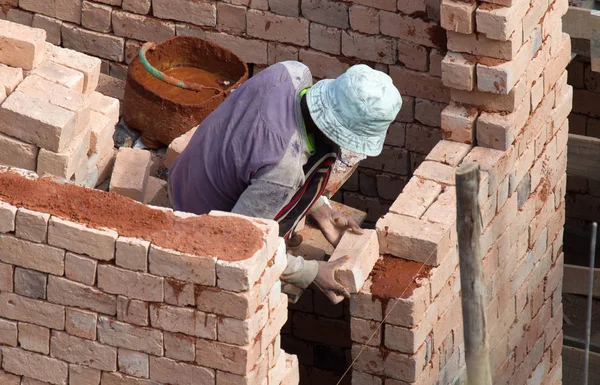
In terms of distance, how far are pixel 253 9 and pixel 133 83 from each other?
3.70ft

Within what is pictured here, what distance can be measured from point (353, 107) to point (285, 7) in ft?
9.81

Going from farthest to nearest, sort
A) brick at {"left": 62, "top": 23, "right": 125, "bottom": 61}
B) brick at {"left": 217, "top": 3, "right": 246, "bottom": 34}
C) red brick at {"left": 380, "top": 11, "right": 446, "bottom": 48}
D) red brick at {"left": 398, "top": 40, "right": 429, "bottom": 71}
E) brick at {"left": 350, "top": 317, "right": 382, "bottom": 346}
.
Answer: brick at {"left": 62, "top": 23, "right": 125, "bottom": 61}, brick at {"left": 217, "top": 3, "right": 246, "bottom": 34}, red brick at {"left": 398, "top": 40, "right": 429, "bottom": 71}, red brick at {"left": 380, "top": 11, "right": 446, "bottom": 48}, brick at {"left": 350, "top": 317, "right": 382, "bottom": 346}

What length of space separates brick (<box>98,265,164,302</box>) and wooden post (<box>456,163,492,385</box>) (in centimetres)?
150

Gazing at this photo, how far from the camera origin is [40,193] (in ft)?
24.0

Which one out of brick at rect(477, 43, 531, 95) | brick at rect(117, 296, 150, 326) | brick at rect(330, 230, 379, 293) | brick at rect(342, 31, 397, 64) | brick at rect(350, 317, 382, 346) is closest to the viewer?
brick at rect(117, 296, 150, 326)

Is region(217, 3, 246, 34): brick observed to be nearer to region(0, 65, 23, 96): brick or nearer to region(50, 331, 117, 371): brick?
region(0, 65, 23, 96): brick

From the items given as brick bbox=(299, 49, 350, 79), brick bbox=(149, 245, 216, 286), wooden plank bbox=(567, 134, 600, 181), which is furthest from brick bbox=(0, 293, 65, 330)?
wooden plank bbox=(567, 134, 600, 181)

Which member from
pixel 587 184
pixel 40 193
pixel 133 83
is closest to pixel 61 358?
pixel 40 193

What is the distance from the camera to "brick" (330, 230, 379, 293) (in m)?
7.96

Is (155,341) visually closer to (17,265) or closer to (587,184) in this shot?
(17,265)

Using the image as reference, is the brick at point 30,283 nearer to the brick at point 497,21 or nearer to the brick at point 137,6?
the brick at point 497,21

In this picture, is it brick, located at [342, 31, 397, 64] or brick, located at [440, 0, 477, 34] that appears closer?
brick, located at [440, 0, 477, 34]

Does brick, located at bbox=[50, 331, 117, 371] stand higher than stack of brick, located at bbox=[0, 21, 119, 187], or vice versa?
stack of brick, located at bbox=[0, 21, 119, 187]

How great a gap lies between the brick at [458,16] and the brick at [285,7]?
1.78m
